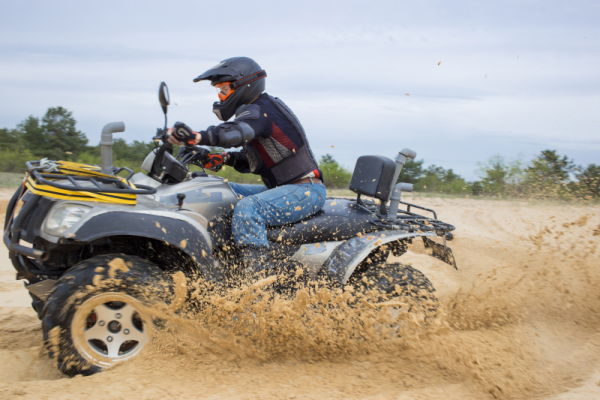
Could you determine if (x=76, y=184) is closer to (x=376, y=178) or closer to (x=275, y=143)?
(x=275, y=143)

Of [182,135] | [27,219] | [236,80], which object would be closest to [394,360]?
[182,135]

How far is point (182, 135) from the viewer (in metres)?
3.00

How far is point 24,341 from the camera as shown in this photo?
11.0 feet

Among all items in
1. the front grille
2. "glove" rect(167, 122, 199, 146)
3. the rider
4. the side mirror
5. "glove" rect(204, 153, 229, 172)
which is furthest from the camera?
"glove" rect(204, 153, 229, 172)

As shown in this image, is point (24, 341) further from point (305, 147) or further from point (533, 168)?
point (533, 168)

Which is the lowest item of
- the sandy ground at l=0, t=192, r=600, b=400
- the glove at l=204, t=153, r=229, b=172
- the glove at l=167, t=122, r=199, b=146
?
the sandy ground at l=0, t=192, r=600, b=400

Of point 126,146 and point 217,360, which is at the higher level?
point 126,146

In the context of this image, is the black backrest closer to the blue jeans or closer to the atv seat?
the atv seat

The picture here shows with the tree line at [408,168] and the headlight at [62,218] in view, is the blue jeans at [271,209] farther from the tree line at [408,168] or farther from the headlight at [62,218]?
the tree line at [408,168]

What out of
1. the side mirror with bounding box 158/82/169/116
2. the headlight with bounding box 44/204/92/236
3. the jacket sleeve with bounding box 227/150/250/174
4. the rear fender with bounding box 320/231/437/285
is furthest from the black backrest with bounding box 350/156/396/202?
the headlight with bounding box 44/204/92/236

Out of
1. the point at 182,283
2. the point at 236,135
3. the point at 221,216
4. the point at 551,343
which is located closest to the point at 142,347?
the point at 182,283

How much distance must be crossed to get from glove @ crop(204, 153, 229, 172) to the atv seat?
1037 millimetres

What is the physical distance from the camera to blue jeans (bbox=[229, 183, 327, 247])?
3172 millimetres

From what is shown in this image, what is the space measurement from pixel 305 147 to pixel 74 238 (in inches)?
70.7
